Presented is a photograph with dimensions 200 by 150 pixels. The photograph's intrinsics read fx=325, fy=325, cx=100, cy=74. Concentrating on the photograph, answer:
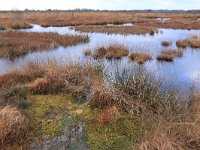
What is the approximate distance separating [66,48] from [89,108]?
1447 centimetres

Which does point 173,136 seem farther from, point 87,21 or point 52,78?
point 87,21

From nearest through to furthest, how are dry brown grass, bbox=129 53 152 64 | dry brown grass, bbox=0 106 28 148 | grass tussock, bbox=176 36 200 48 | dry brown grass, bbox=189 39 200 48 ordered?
dry brown grass, bbox=0 106 28 148, dry brown grass, bbox=129 53 152 64, dry brown grass, bbox=189 39 200 48, grass tussock, bbox=176 36 200 48

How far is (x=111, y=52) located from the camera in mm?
20156

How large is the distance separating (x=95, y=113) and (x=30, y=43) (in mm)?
15544

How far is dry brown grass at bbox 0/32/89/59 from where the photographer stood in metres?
20.7

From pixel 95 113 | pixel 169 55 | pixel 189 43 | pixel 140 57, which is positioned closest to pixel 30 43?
pixel 140 57

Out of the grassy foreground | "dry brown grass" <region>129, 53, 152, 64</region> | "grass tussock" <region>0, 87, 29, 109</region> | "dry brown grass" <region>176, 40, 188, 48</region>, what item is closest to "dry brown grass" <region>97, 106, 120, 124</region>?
the grassy foreground

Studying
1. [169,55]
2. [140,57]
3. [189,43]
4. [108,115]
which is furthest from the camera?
[189,43]

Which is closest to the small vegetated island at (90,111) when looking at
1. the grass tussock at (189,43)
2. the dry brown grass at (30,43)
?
the dry brown grass at (30,43)

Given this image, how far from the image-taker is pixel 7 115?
25.0ft

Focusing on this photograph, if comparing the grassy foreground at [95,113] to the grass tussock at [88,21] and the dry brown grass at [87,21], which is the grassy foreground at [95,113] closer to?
the dry brown grass at [87,21]

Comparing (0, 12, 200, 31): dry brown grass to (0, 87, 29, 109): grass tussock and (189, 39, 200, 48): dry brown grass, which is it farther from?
(0, 87, 29, 109): grass tussock

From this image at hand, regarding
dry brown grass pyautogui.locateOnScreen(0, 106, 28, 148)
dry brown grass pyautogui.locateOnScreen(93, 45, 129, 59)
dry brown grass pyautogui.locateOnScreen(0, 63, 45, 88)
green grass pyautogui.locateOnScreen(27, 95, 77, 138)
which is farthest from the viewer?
dry brown grass pyautogui.locateOnScreen(93, 45, 129, 59)

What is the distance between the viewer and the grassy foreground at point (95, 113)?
713cm
